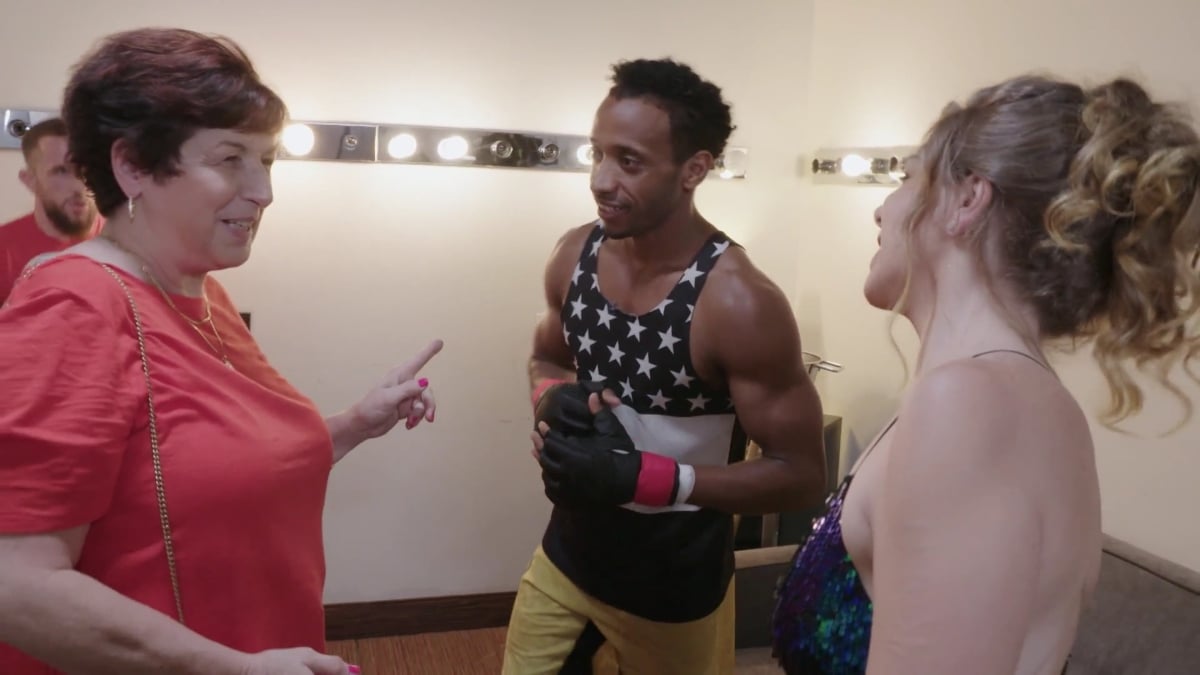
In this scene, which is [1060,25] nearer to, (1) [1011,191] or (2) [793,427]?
(2) [793,427]

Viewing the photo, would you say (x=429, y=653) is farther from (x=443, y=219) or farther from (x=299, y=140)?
(x=299, y=140)

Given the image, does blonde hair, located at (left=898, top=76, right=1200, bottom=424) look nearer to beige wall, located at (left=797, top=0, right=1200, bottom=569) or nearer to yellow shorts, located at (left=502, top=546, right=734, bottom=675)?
beige wall, located at (left=797, top=0, right=1200, bottom=569)

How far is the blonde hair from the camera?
86 cm

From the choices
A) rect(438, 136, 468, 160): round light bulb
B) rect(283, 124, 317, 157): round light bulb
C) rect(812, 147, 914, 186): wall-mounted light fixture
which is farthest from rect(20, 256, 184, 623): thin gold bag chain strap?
rect(812, 147, 914, 186): wall-mounted light fixture

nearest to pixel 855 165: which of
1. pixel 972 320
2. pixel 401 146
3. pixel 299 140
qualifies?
pixel 401 146

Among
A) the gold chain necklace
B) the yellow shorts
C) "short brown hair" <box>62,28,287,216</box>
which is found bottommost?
the yellow shorts

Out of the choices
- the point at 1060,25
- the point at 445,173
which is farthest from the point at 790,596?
the point at 445,173

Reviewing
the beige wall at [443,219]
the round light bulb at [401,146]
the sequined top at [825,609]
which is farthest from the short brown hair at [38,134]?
the sequined top at [825,609]

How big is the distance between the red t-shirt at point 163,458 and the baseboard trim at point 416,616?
69.5 inches

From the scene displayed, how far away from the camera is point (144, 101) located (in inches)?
43.4

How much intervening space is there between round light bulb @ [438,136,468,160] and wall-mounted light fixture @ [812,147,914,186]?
1.15 meters

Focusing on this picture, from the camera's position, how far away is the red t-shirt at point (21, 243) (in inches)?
89.7

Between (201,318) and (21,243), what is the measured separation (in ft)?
4.68

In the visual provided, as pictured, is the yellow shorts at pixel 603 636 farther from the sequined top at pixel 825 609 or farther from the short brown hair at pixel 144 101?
the short brown hair at pixel 144 101
